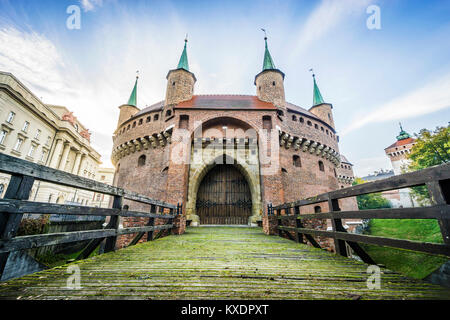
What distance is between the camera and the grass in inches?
417

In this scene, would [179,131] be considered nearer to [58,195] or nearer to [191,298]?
[191,298]

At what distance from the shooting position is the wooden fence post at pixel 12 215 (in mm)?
1671

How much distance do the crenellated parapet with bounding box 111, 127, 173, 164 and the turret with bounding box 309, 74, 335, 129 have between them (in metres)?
15.1

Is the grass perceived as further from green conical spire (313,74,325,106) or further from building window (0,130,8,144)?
building window (0,130,8,144)

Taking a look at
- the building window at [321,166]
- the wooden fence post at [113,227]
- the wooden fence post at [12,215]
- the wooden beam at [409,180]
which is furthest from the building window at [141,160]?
the wooden beam at [409,180]

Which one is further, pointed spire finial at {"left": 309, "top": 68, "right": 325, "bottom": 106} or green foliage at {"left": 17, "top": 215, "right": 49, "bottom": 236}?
pointed spire finial at {"left": 309, "top": 68, "right": 325, "bottom": 106}

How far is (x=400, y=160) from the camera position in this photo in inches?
1494

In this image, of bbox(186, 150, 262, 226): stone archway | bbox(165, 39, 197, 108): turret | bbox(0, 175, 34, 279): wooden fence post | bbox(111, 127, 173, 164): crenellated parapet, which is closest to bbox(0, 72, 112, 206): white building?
bbox(111, 127, 173, 164): crenellated parapet

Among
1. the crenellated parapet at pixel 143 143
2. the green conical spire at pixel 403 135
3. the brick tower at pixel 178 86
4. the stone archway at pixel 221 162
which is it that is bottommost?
the stone archway at pixel 221 162

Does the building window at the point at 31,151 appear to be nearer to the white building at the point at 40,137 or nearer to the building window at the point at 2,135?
the white building at the point at 40,137

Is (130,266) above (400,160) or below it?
below

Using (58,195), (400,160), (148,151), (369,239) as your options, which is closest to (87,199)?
(58,195)

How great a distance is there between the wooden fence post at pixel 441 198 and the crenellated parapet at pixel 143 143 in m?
12.0
